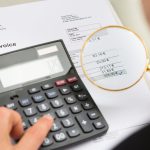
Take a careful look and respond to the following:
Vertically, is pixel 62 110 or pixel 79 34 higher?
pixel 79 34

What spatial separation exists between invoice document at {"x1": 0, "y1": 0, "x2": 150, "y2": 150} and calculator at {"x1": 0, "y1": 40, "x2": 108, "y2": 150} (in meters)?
0.02

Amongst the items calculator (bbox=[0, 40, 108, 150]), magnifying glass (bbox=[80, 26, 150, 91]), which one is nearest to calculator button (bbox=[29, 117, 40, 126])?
calculator (bbox=[0, 40, 108, 150])

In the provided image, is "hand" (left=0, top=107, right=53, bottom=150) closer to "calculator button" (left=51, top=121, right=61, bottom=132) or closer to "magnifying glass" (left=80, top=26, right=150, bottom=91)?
"calculator button" (left=51, top=121, right=61, bottom=132)

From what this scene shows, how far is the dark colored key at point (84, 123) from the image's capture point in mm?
397

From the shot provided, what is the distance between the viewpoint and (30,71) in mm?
430

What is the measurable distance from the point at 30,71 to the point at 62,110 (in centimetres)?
6

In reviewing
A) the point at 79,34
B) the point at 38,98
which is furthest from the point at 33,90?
the point at 79,34

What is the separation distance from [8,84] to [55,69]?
0.06 metres

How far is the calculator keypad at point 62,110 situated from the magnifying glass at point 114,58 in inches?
1.8

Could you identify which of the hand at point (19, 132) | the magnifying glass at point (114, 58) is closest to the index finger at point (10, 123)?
the hand at point (19, 132)

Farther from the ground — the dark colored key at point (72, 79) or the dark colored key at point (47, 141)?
the dark colored key at point (72, 79)

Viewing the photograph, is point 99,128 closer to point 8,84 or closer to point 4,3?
point 8,84

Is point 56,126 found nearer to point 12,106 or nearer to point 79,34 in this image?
point 12,106

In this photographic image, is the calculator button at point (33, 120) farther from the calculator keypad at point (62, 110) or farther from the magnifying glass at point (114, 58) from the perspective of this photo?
the magnifying glass at point (114, 58)
